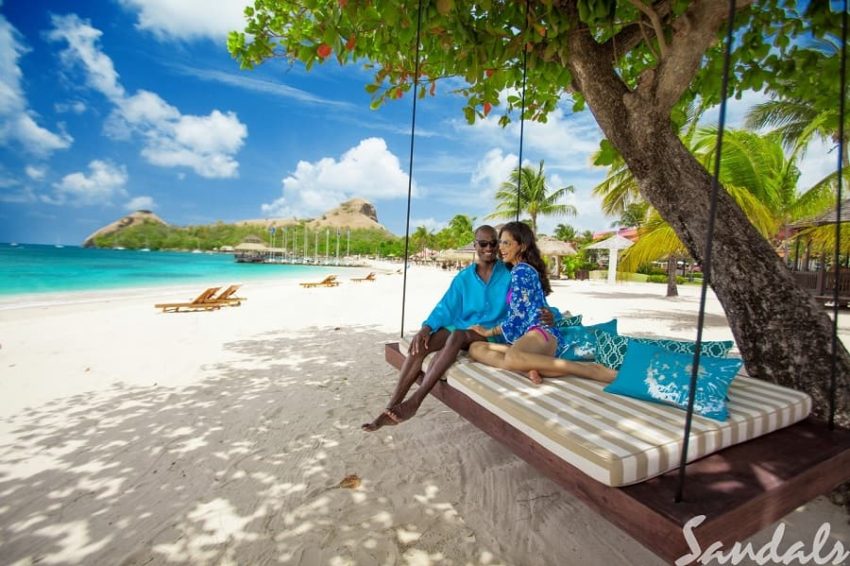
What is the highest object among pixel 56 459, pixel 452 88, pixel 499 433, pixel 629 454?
pixel 452 88

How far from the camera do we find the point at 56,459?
2.79 metres

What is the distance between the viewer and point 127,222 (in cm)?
14912

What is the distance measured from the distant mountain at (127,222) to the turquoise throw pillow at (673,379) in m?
174

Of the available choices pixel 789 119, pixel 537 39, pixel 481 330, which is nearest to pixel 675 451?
pixel 481 330

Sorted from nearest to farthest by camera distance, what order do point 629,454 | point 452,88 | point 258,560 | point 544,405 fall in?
1. point 629,454
2. point 258,560
3. point 544,405
4. point 452,88

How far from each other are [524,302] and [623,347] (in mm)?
767

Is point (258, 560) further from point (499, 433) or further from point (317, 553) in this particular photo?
point (499, 433)

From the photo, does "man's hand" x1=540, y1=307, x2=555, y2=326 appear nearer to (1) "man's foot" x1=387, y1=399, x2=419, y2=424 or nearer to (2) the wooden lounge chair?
(1) "man's foot" x1=387, y1=399, x2=419, y2=424

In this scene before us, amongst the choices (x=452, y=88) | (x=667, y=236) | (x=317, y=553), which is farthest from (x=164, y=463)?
(x=667, y=236)

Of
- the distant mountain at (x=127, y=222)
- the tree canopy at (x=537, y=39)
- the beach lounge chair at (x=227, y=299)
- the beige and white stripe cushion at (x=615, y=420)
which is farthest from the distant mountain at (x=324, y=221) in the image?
the beige and white stripe cushion at (x=615, y=420)

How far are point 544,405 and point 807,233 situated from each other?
47.7ft

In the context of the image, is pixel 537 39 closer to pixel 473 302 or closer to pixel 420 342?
pixel 473 302

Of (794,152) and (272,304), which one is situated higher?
(794,152)

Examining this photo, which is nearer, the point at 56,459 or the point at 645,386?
the point at 645,386
